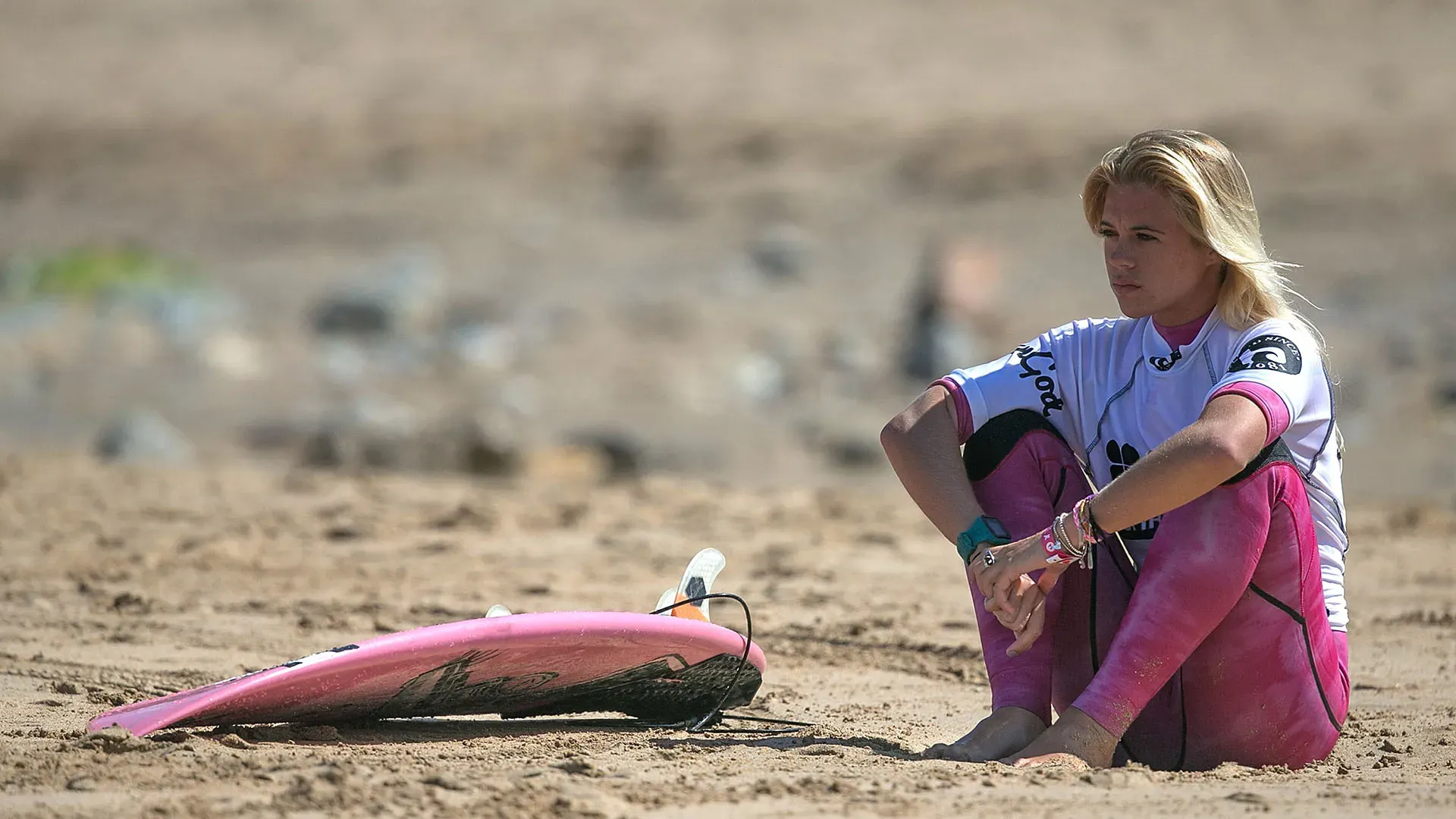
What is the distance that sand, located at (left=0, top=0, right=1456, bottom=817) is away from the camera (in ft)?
9.34

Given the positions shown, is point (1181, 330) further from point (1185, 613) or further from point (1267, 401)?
point (1185, 613)

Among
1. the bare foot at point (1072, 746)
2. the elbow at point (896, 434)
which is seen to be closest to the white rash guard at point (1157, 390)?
the elbow at point (896, 434)

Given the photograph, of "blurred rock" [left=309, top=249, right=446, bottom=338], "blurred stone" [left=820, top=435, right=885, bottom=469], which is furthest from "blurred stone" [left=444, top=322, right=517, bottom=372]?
"blurred stone" [left=820, top=435, right=885, bottom=469]

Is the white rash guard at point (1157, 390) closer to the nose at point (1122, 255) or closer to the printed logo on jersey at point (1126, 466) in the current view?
the printed logo on jersey at point (1126, 466)

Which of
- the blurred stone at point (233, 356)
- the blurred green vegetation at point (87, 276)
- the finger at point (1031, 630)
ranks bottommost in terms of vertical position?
the finger at point (1031, 630)

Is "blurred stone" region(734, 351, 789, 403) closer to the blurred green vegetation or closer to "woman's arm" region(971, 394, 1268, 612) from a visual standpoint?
the blurred green vegetation

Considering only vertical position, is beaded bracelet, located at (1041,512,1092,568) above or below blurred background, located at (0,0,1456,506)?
below

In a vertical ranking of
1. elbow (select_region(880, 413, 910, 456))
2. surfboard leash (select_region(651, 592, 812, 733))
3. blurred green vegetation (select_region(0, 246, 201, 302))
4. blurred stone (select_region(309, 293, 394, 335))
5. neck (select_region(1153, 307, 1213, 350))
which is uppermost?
blurred green vegetation (select_region(0, 246, 201, 302))

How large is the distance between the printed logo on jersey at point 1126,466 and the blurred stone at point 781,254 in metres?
8.65

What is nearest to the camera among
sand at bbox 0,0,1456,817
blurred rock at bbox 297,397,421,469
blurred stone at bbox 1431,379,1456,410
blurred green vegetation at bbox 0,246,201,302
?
sand at bbox 0,0,1456,817

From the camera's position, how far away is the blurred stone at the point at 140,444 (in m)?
8.05

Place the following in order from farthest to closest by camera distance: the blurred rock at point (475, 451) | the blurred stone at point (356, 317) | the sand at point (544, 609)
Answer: the blurred stone at point (356, 317)
the blurred rock at point (475, 451)
the sand at point (544, 609)

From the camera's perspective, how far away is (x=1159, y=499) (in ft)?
8.50

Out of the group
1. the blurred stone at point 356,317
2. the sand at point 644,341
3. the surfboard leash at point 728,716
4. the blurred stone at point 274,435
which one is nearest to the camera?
the sand at point 644,341
